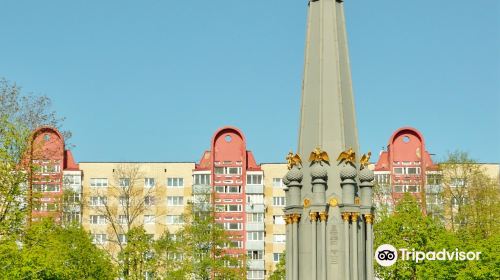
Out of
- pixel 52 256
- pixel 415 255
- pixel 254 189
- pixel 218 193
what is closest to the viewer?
pixel 52 256

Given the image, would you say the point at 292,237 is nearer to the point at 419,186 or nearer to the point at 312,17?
the point at 312,17

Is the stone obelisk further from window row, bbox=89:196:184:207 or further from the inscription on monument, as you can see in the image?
window row, bbox=89:196:184:207

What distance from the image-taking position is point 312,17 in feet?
113

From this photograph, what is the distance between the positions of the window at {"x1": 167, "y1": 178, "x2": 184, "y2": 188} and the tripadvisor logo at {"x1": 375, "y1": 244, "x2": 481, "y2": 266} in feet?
159

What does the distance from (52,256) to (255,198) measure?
177 feet

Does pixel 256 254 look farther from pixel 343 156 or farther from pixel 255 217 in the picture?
pixel 343 156

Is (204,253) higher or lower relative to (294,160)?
lower

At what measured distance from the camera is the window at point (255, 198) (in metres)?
107

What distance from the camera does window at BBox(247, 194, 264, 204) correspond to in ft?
351

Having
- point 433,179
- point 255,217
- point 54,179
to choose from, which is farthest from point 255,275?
point 54,179

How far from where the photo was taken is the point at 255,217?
107 m

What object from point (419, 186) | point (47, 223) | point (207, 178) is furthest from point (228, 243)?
point (207, 178)

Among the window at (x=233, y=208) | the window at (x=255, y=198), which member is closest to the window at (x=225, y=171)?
the window at (x=255, y=198)

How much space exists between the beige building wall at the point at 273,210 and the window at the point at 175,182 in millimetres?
8934
